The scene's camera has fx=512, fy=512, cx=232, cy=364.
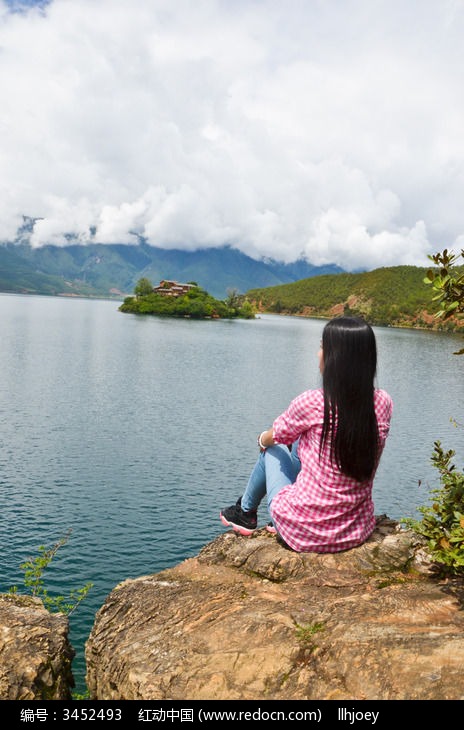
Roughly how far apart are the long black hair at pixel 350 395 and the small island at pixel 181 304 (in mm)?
148499

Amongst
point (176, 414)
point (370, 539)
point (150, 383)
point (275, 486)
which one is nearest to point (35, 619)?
point (275, 486)

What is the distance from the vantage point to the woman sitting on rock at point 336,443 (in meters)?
4.55

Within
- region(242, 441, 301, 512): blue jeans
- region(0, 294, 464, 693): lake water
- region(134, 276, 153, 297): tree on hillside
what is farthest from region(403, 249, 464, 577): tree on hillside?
region(134, 276, 153, 297): tree on hillside

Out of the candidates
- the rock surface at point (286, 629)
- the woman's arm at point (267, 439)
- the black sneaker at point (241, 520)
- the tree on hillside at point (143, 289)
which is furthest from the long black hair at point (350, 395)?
the tree on hillside at point (143, 289)

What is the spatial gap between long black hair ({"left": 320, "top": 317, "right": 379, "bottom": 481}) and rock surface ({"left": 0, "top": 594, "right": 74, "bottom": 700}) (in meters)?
3.27

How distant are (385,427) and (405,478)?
65.6 feet

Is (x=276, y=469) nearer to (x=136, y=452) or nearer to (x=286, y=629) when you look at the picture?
(x=286, y=629)

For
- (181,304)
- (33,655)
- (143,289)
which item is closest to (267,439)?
(33,655)

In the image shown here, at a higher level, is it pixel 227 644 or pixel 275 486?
pixel 275 486

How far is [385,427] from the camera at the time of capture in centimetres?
493

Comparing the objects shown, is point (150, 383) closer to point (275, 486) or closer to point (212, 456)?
point (212, 456)

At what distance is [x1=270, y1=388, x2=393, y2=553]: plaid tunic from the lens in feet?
16.0

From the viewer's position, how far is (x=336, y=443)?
4.73 m

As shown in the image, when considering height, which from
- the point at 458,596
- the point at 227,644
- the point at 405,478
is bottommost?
the point at 405,478
